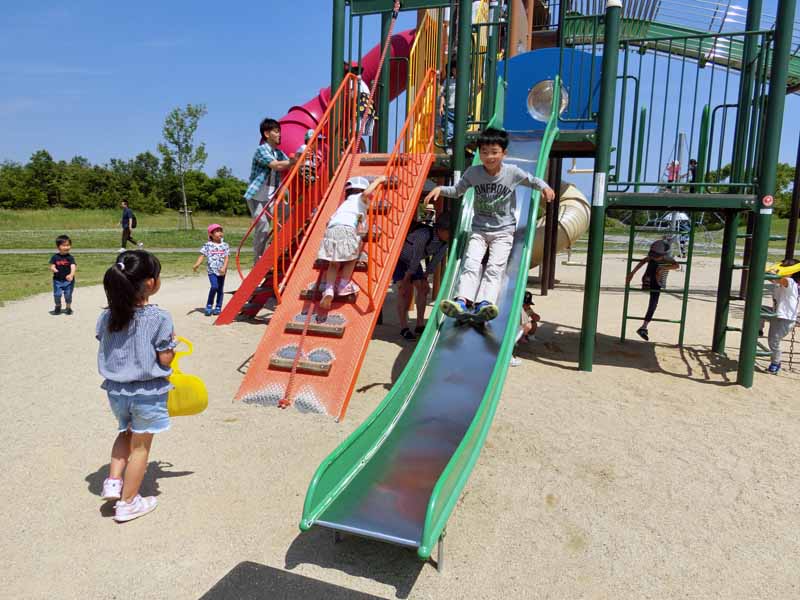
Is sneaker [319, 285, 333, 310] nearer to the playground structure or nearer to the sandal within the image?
the playground structure

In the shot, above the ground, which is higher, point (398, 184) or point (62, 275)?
point (398, 184)

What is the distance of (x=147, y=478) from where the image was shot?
150 inches

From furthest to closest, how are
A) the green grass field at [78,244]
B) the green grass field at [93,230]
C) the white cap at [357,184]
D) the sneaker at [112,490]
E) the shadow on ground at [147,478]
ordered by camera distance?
the green grass field at [93,230] < the green grass field at [78,244] < the white cap at [357,184] < the shadow on ground at [147,478] < the sneaker at [112,490]

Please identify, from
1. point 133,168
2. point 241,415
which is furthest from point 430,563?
point 133,168

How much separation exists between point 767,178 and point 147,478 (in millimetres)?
6059

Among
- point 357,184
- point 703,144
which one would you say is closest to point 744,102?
point 703,144

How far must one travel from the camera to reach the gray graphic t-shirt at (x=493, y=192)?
568 centimetres

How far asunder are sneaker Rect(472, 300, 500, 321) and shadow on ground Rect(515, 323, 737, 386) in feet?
6.80

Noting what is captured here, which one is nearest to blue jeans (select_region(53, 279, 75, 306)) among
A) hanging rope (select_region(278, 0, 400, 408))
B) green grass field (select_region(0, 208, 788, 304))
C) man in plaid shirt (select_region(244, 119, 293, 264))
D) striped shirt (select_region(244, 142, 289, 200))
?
green grass field (select_region(0, 208, 788, 304))

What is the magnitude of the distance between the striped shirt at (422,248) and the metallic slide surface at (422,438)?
177 centimetres

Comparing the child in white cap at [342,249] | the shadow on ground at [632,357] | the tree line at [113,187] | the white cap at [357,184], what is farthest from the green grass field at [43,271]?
the tree line at [113,187]

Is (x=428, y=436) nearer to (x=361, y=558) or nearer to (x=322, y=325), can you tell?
(x=361, y=558)

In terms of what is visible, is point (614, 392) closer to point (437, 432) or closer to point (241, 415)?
point (437, 432)

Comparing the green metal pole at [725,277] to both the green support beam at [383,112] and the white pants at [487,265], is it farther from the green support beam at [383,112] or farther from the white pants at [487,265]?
the green support beam at [383,112]
